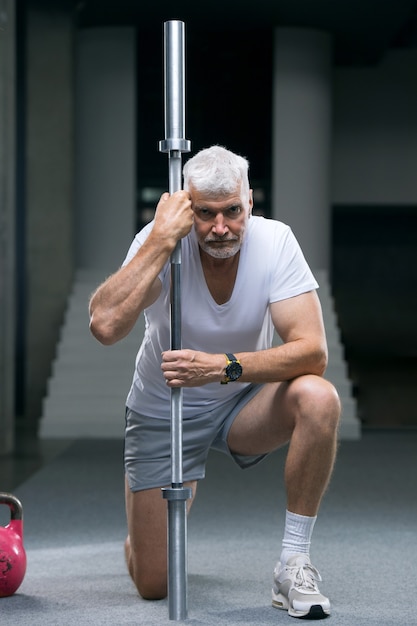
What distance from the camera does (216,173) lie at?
226 centimetres

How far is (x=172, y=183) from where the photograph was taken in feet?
7.25

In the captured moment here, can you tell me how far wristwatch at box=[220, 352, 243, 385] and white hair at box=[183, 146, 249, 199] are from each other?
1.14ft

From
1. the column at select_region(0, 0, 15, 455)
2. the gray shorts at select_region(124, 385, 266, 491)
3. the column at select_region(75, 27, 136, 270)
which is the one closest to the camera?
the gray shorts at select_region(124, 385, 266, 491)

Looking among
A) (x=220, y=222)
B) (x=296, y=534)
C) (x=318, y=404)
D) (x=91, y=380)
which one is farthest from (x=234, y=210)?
(x=91, y=380)

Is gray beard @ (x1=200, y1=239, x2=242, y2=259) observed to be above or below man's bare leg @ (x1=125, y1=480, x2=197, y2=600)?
above

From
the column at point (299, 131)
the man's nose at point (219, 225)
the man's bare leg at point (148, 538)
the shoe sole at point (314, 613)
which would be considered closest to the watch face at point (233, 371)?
the man's nose at point (219, 225)

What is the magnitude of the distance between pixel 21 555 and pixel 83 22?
600 cm

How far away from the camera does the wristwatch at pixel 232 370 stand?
7.35 ft

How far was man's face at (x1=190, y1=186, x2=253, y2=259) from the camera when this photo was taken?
2.27 meters

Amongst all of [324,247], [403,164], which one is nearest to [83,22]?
[324,247]

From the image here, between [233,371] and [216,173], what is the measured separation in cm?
42

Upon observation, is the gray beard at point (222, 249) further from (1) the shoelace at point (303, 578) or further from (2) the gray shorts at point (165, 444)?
(1) the shoelace at point (303, 578)

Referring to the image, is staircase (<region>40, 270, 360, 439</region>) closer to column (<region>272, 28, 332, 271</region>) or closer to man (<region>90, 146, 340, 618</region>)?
column (<region>272, 28, 332, 271</region>)

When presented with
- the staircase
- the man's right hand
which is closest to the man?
the man's right hand
